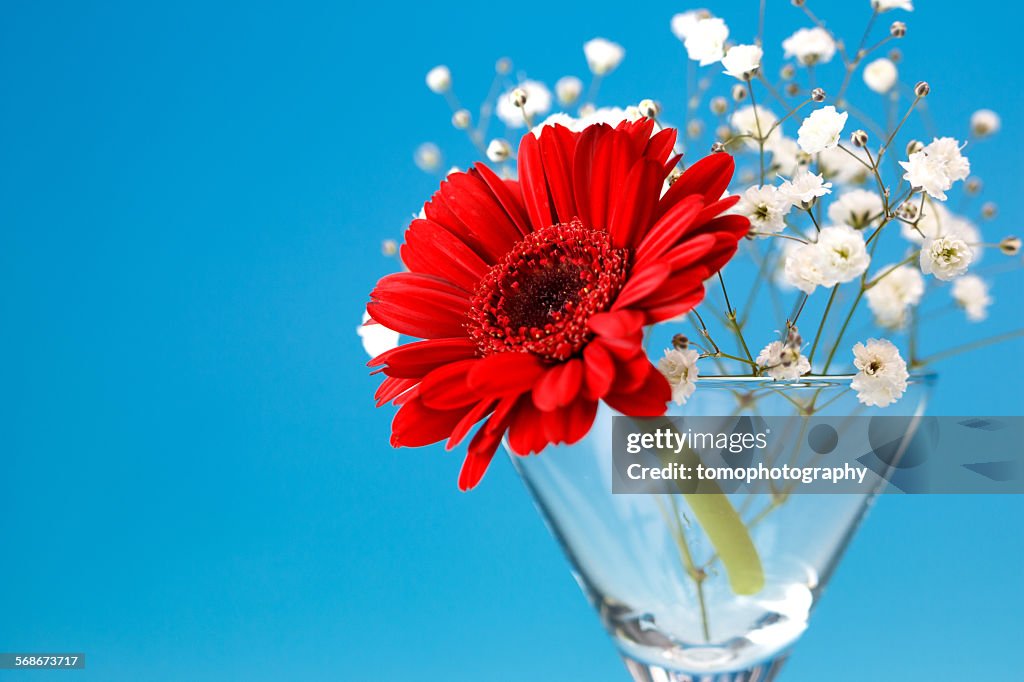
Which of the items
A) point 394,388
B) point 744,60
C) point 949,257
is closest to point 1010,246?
point 949,257

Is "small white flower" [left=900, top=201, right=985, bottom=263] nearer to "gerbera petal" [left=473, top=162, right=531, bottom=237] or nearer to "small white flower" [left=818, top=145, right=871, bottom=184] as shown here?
"small white flower" [left=818, top=145, right=871, bottom=184]

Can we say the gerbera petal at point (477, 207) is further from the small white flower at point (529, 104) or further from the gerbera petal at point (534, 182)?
the small white flower at point (529, 104)

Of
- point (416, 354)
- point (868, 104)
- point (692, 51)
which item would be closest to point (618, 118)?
point (692, 51)

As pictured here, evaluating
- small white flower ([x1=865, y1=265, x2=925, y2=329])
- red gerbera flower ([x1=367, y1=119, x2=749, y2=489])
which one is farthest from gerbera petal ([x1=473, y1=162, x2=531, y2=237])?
small white flower ([x1=865, y1=265, x2=925, y2=329])

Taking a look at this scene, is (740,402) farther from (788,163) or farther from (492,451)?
(788,163)

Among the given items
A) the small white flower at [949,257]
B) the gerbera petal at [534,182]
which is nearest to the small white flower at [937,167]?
the small white flower at [949,257]
